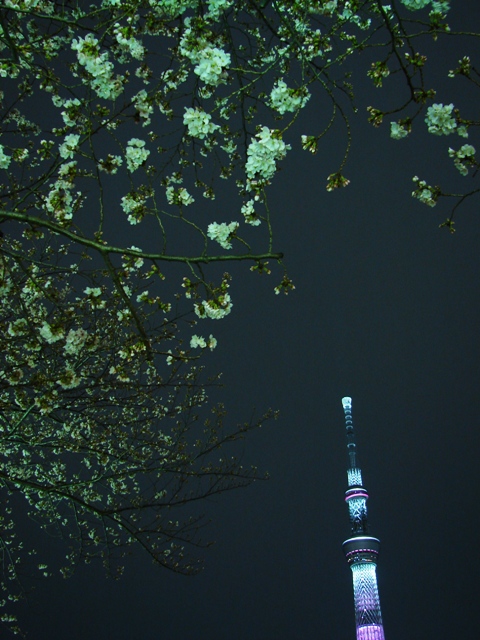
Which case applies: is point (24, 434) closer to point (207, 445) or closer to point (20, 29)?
point (207, 445)

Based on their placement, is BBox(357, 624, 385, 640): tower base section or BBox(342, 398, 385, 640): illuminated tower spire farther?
BBox(342, 398, 385, 640): illuminated tower spire

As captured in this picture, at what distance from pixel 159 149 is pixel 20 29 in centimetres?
157

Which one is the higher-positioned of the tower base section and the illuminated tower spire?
the illuminated tower spire

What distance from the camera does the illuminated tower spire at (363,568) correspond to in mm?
50406

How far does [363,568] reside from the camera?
52.1 metres

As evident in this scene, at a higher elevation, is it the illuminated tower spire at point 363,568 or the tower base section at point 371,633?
the illuminated tower spire at point 363,568

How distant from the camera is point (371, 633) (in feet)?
164

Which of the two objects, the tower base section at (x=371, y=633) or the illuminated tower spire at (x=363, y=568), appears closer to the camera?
the tower base section at (x=371, y=633)

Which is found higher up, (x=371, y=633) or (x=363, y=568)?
(x=363, y=568)

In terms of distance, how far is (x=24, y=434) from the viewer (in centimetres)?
668

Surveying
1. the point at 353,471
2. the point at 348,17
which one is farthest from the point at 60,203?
the point at 353,471

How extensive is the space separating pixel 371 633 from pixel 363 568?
5.34 meters

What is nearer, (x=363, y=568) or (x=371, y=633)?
(x=371, y=633)

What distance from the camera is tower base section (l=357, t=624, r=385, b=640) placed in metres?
49.6
